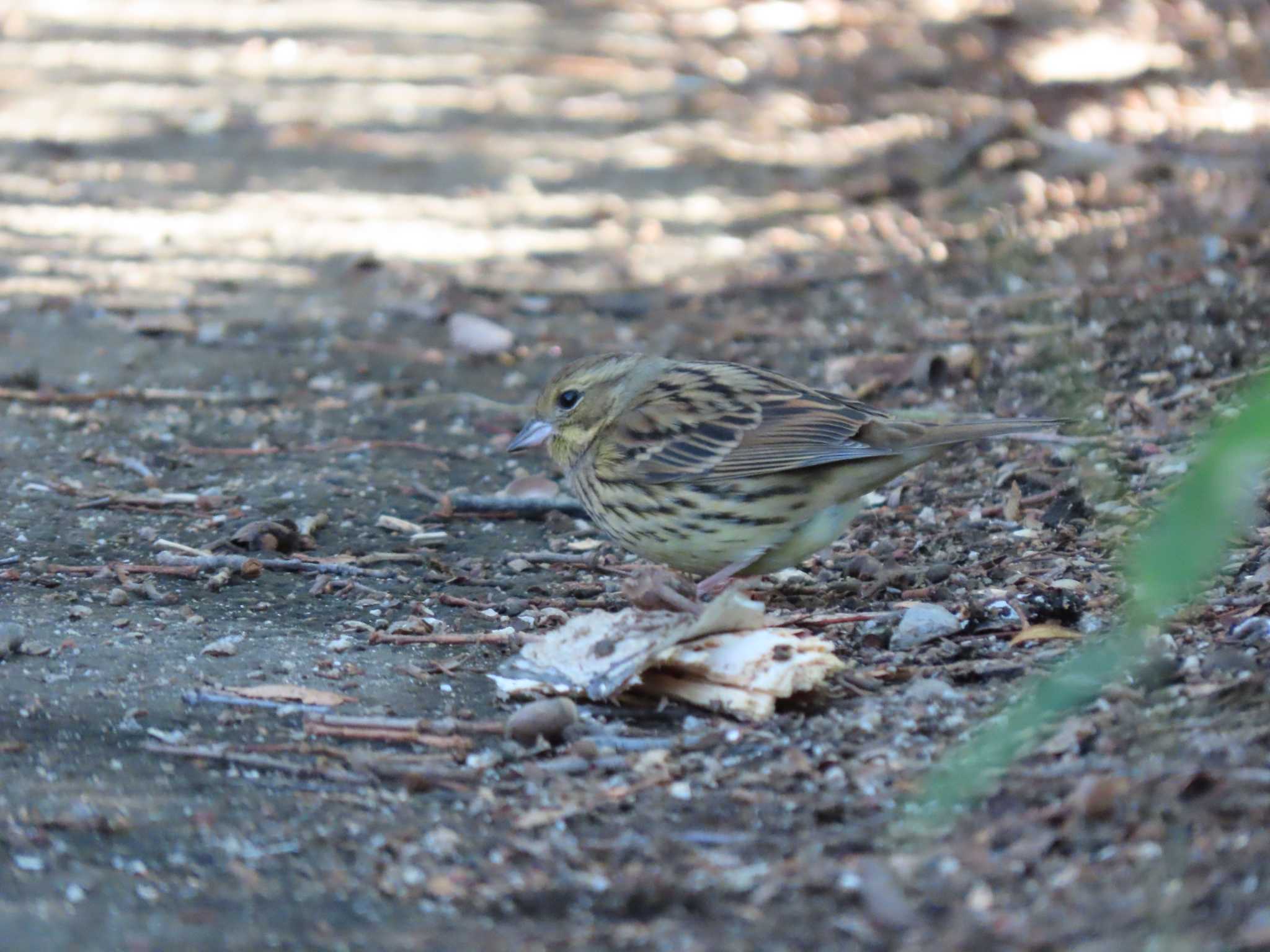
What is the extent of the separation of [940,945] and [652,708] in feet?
4.61

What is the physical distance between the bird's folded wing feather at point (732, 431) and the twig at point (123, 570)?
1.26m

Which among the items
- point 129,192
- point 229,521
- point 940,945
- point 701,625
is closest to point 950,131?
point 129,192

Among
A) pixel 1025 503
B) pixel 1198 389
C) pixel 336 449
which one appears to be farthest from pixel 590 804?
pixel 1198 389

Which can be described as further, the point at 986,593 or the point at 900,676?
the point at 986,593

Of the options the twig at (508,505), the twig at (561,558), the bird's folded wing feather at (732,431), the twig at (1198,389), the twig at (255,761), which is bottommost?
the twig at (561,558)

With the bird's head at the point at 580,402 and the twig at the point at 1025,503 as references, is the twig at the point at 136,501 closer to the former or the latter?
the bird's head at the point at 580,402

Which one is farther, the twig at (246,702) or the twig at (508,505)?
the twig at (508,505)

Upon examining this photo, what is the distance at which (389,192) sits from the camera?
397 inches

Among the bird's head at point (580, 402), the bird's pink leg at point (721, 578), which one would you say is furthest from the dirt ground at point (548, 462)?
the bird's head at point (580, 402)

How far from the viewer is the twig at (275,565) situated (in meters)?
4.89

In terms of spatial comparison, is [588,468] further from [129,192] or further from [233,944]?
[129,192]

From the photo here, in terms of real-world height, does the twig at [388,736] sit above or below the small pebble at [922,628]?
above

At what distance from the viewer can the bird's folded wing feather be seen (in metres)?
4.61

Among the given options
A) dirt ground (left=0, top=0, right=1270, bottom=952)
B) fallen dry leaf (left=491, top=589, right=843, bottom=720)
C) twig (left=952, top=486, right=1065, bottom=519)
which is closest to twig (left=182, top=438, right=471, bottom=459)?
dirt ground (left=0, top=0, right=1270, bottom=952)
